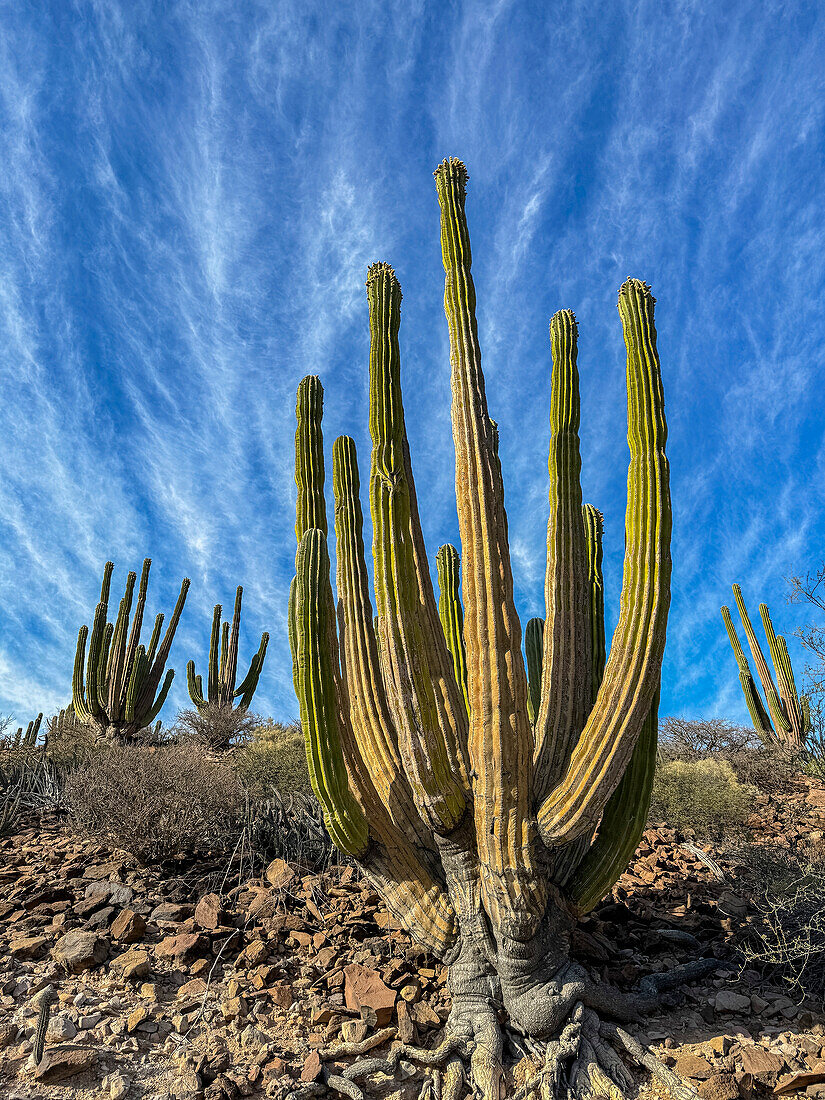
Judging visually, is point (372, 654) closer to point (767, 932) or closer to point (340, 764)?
point (340, 764)

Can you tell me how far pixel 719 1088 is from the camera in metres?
3.80

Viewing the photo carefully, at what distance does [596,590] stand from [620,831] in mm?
1663

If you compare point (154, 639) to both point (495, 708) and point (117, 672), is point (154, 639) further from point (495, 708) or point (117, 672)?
point (495, 708)

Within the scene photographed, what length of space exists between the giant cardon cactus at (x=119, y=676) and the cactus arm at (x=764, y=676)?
11.2 metres

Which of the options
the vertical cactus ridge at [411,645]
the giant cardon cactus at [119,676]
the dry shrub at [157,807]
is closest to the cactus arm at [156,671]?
the giant cardon cactus at [119,676]

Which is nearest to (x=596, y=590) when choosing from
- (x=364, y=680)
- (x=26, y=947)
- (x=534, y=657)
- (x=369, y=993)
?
(x=534, y=657)

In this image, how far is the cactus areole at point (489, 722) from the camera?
13.6 ft

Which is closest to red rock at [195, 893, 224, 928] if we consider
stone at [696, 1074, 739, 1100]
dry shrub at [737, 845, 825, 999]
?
stone at [696, 1074, 739, 1100]

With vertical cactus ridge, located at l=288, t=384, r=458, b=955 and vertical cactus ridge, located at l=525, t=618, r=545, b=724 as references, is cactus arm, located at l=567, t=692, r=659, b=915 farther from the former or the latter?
vertical cactus ridge, located at l=525, t=618, r=545, b=724

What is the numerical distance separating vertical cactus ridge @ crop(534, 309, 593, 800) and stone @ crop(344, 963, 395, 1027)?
1.55 meters

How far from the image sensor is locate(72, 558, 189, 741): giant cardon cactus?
12.8 metres

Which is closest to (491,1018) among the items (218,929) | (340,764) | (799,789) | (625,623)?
(340,764)

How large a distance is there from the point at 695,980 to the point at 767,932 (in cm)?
74

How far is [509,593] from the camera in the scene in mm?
4297
